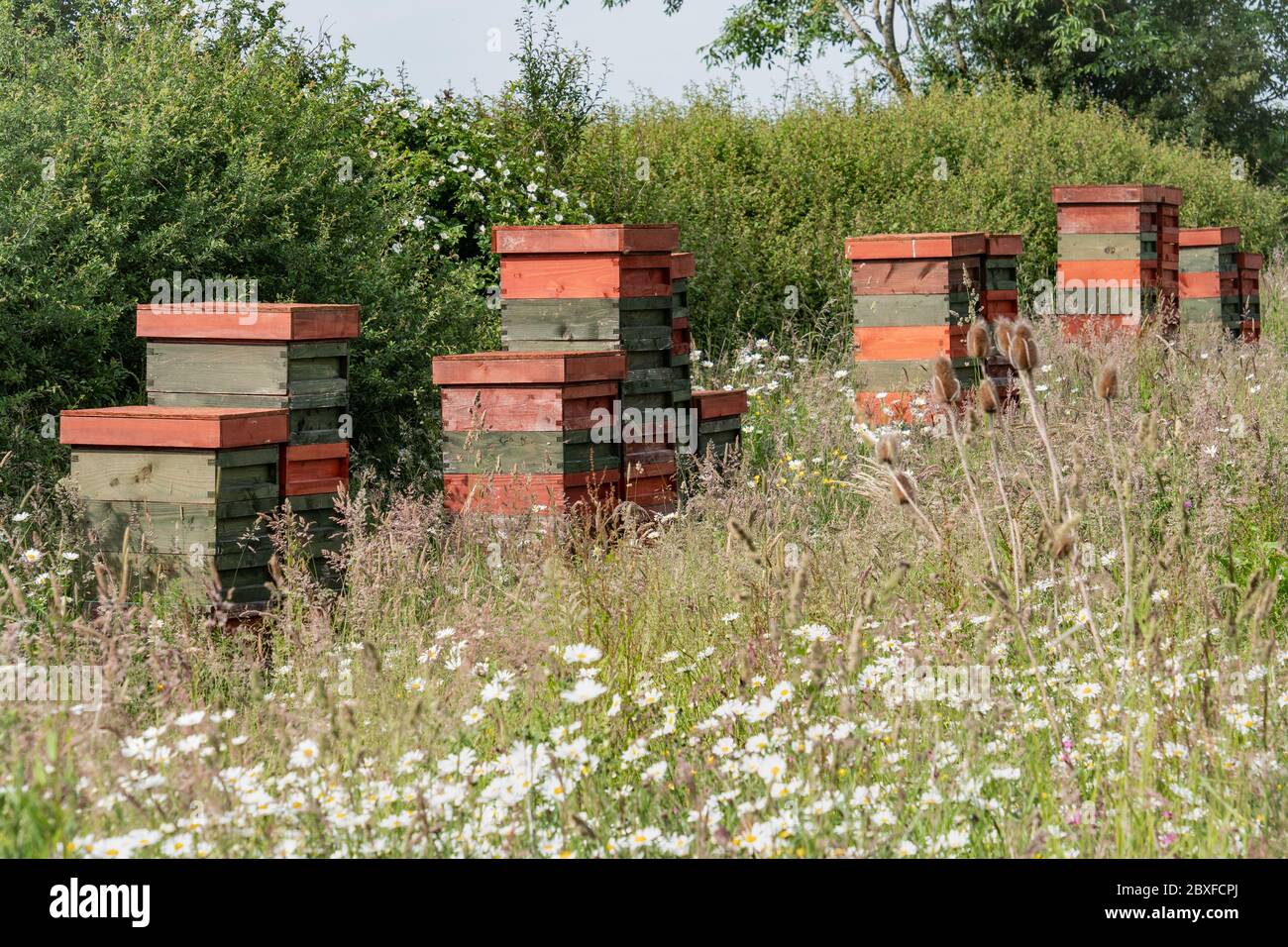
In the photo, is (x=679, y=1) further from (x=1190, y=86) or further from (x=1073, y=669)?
(x=1073, y=669)

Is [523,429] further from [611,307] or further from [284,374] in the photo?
[284,374]

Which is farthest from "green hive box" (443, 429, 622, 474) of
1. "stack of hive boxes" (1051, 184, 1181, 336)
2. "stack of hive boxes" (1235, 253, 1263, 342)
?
"stack of hive boxes" (1235, 253, 1263, 342)

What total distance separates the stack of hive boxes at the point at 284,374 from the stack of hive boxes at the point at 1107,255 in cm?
774

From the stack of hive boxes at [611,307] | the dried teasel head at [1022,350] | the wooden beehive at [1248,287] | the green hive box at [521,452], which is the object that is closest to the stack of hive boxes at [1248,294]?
the wooden beehive at [1248,287]

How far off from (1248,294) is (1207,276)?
1.06 meters

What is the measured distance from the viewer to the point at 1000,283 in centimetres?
948

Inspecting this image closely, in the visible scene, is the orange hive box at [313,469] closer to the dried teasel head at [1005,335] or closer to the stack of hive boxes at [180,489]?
the stack of hive boxes at [180,489]

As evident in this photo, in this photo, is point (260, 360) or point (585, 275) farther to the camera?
point (585, 275)

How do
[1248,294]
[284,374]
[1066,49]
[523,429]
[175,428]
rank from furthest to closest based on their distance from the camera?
[1066,49], [1248,294], [523,429], [284,374], [175,428]

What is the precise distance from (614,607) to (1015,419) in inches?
144

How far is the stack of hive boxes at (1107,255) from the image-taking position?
11.8m

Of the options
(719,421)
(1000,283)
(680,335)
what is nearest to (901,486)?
(680,335)

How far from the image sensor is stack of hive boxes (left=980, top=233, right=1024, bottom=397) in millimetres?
9344

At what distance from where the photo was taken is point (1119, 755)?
3.39 metres
